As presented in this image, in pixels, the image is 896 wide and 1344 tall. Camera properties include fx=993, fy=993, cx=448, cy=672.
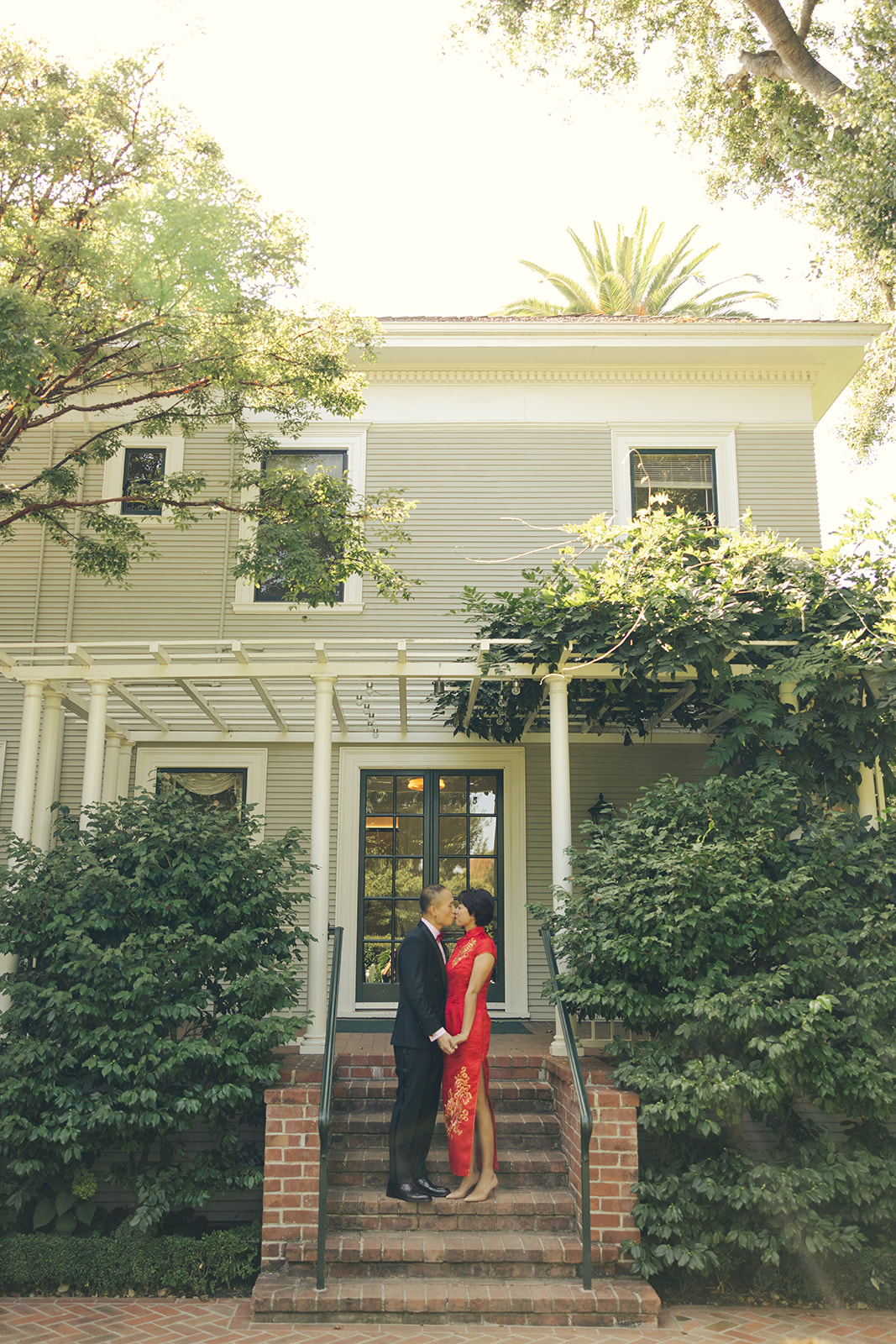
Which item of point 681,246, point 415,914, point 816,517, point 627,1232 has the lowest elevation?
point 627,1232

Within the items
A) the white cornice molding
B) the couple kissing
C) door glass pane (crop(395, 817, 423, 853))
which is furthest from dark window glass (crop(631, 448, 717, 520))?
the couple kissing

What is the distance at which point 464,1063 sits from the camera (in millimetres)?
5758

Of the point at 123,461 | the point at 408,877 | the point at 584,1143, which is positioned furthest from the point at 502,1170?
the point at 123,461

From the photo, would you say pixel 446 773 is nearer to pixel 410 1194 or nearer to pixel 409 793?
pixel 409 793

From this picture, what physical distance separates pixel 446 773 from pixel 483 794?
40cm

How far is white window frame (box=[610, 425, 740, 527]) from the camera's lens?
32.8ft

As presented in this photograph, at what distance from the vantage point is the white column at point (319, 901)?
6.66 meters

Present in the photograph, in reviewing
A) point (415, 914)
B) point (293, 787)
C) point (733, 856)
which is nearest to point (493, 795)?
point (415, 914)

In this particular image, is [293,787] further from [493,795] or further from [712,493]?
[712,493]

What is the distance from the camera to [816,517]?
9.98m

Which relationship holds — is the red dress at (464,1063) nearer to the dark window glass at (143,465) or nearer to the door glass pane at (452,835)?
the door glass pane at (452,835)

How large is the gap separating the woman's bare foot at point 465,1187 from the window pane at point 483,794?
150 inches

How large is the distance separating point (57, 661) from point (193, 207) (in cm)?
443

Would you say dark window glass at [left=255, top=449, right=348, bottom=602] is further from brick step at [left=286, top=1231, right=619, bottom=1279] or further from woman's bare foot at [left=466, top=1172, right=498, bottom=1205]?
brick step at [left=286, top=1231, right=619, bottom=1279]
